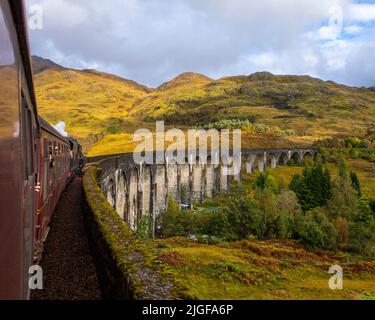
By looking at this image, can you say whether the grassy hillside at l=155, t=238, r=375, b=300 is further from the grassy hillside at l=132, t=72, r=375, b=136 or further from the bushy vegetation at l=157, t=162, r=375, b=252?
the grassy hillside at l=132, t=72, r=375, b=136

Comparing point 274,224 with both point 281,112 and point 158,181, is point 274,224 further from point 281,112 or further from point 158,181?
point 281,112

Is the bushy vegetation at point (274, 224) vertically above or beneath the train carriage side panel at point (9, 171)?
beneath

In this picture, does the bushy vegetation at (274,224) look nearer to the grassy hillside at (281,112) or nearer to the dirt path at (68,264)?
the dirt path at (68,264)

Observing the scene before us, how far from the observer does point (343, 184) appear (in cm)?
5403

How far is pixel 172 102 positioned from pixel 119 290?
192392mm

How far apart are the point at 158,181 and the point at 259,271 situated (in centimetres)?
2630

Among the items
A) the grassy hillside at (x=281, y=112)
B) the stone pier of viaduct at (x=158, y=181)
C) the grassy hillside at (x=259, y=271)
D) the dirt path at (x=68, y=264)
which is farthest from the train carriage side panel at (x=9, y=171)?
the grassy hillside at (x=281, y=112)

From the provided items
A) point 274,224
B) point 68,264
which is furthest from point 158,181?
point 68,264

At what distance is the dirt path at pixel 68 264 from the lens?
743cm

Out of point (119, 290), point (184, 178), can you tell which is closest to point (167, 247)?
point (119, 290)

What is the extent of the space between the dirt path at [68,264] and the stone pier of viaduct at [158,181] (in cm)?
870

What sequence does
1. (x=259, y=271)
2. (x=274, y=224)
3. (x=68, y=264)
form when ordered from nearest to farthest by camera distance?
1. (x=68, y=264)
2. (x=259, y=271)
3. (x=274, y=224)

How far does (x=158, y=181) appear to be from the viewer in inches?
1988

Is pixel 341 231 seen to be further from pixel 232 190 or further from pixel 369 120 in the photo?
pixel 369 120
